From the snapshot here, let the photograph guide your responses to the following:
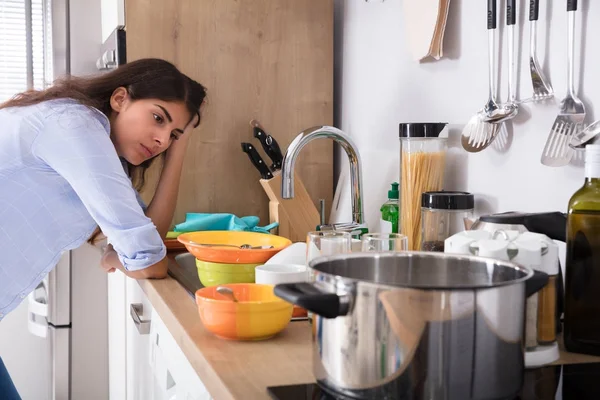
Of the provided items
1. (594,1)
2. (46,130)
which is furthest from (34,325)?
(594,1)

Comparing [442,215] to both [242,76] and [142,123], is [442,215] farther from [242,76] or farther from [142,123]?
[242,76]

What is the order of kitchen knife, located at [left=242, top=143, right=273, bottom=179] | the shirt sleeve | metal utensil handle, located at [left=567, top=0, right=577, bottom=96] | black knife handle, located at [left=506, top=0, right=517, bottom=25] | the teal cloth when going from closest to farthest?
1. metal utensil handle, located at [left=567, top=0, right=577, bottom=96]
2. black knife handle, located at [left=506, top=0, right=517, bottom=25]
3. the shirt sleeve
4. the teal cloth
5. kitchen knife, located at [left=242, top=143, right=273, bottom=179]

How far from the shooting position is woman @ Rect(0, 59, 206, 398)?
4.78 ft

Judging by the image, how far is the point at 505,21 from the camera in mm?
1282

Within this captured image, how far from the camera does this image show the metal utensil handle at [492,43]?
1.26 m

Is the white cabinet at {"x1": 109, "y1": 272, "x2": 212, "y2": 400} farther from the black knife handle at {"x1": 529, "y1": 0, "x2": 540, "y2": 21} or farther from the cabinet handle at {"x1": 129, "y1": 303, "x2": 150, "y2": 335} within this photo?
the black knife handle at {"x1": 529, "y1": 0, "x2": 540, "y2": 21}

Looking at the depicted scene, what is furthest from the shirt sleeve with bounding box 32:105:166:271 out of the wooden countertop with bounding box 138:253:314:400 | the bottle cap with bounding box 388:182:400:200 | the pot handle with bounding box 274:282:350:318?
the pot handle with bounding box 274:282:350:318

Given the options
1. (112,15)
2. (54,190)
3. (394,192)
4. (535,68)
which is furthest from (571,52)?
(112,15)

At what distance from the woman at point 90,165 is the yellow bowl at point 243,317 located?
51 centimetres

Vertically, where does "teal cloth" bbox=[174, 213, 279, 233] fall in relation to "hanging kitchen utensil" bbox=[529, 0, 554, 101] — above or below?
below

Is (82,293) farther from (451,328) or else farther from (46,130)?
(451,328)

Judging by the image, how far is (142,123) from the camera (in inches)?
66.4

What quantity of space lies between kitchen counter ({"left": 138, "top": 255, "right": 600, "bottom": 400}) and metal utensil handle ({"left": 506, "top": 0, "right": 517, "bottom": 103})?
0.53 meters

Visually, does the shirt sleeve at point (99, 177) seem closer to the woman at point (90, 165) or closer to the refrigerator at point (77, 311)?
the woman at point (90, 165)
